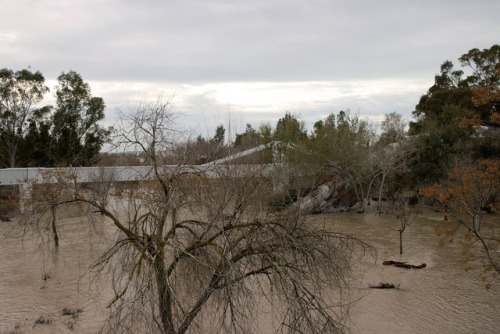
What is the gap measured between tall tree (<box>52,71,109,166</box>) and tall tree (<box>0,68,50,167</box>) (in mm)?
1695

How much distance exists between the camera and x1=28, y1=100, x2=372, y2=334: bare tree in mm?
7441

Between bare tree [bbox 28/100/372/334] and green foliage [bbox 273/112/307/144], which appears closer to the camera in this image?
bare tree [bbox 28/100/372/334]

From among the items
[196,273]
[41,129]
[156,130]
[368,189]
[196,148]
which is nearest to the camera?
[196,273]

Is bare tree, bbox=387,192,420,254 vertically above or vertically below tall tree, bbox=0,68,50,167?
below

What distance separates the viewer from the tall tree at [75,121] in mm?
42312

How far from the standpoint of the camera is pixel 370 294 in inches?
587

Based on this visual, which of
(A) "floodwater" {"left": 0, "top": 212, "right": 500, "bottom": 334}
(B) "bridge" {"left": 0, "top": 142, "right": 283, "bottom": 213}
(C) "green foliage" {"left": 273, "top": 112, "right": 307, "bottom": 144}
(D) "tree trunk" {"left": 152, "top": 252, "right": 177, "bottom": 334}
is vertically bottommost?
(A) "floodwater" {"left": 0, "top": 212, "right": 500, "bottom": 334}

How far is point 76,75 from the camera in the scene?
141 feet

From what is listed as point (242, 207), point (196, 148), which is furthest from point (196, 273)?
point (196, 148)

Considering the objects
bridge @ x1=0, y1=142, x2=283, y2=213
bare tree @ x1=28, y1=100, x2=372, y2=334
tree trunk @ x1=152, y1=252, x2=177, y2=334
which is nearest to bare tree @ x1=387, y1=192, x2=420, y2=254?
bridge @ x1=0, y1=142, x2=283, y2=213

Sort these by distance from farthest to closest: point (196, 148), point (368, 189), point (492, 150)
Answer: point (368, 189)
point (492, 150)
point (196, 148)

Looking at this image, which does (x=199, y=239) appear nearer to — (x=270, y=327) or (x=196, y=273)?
(x=196, y=273)

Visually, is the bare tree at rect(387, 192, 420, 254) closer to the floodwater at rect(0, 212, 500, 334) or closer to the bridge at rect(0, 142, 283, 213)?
the floodwater at rect(0, 212, 500, 334)

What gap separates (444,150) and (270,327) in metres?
23.1
